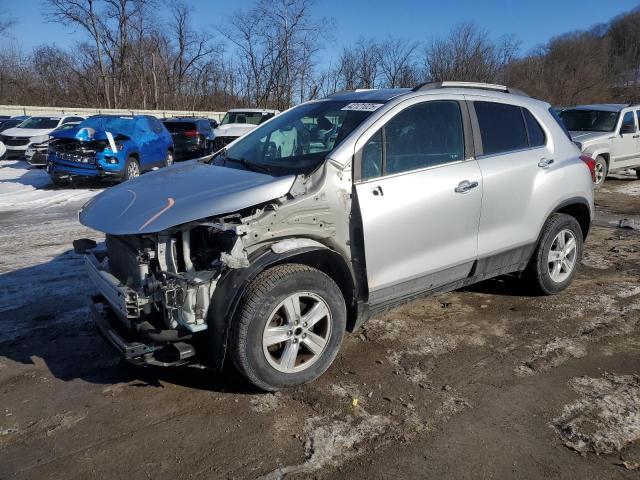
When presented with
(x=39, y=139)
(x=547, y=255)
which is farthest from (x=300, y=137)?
(x=39, y=139)

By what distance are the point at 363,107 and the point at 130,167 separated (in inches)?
408

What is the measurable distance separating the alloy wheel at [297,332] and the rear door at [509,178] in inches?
62.2

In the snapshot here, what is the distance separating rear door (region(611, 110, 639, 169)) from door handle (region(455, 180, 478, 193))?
1036 cm

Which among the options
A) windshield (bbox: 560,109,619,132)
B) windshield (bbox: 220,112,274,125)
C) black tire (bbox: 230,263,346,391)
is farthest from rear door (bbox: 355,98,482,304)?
windshield (bbox: 220,112,274,125)

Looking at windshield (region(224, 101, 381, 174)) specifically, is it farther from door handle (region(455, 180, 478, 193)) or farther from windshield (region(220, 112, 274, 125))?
windshield (region(220, 112, 274, 125))

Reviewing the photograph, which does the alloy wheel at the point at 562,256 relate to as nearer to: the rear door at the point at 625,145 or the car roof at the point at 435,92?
the car roof at the point at 435,92

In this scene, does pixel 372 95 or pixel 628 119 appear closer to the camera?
pixel 372 95

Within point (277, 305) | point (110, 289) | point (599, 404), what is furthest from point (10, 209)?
point (599, 404)

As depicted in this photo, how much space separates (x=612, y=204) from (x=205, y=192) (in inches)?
382

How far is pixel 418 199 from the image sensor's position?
3.74 m

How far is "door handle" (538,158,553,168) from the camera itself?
15.1 ft

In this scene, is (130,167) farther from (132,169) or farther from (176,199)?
(176,199)

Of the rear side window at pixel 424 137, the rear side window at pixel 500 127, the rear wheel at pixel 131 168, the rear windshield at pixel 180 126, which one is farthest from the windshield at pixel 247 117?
the rear side window at pixel 424 137

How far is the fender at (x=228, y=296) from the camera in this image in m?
3.04
